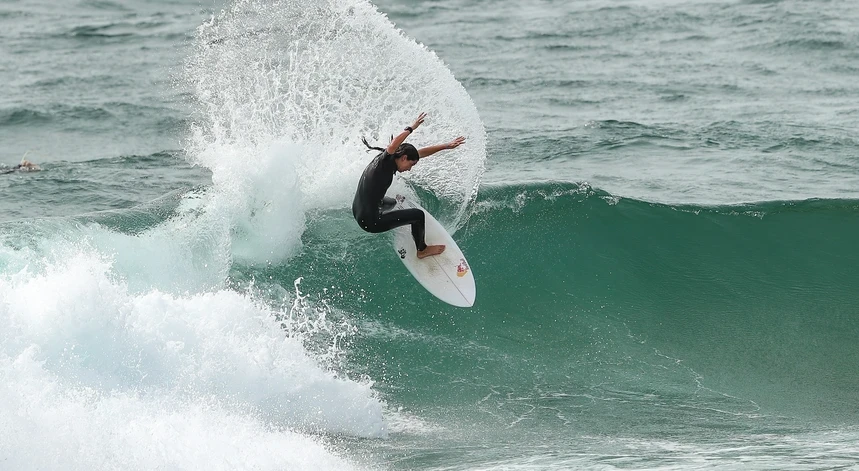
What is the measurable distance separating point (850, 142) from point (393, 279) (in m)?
8.68

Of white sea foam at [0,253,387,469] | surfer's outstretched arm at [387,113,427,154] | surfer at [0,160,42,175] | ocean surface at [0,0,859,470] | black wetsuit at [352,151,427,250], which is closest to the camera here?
white sea foam at [0,253,387,469]

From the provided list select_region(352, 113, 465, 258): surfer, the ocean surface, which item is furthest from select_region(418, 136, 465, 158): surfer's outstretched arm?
the ocean surface

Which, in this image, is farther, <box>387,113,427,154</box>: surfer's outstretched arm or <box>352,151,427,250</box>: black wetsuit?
<box>352,151,427,250</box>: black wetsuit

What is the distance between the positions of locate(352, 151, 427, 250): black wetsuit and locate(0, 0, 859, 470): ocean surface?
1421mm

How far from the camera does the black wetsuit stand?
9266 mm

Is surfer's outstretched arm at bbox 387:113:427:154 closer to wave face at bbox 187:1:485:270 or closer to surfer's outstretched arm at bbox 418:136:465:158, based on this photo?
surfer's outstretched arm at bbox 418:136:465:158

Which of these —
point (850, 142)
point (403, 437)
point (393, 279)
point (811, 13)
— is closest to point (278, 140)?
point (393, 279)

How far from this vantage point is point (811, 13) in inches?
955

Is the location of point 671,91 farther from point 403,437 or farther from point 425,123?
point 403,437

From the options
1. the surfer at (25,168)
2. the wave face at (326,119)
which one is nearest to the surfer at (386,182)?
the wave face at (326,119)

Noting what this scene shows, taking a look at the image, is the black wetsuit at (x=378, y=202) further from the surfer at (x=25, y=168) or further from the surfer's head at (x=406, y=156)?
the surfer at (x=25, y=168)

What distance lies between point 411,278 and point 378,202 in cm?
246

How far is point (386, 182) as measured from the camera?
30.6 ft

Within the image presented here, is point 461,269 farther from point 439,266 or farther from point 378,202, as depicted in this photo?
point 378,202
